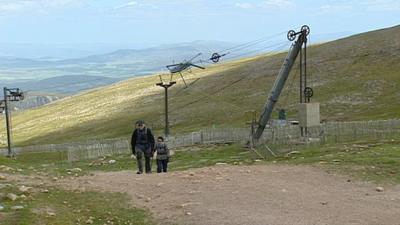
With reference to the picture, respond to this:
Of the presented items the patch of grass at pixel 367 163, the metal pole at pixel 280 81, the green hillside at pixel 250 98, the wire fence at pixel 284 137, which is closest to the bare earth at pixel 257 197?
the patch of grass at pixel 367 163

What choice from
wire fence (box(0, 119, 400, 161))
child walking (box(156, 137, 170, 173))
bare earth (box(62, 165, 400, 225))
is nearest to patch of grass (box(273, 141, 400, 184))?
bare earth (box(62, 165, 400, 225))

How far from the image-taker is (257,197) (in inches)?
699

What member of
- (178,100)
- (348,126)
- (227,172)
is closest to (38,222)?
(227,172)

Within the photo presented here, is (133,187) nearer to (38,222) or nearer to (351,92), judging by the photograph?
(38,222)

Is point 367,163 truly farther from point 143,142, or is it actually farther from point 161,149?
point 143,142

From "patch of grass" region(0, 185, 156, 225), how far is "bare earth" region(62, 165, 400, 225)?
0.59 meters

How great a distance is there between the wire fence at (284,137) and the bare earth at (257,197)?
15763mm

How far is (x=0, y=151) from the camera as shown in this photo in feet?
239

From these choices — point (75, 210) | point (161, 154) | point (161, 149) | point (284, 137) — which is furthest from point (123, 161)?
point (75, 210)

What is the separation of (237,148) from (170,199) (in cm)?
2613

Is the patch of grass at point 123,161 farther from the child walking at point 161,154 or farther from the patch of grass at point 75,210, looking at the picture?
the patch of grass at point 75,210

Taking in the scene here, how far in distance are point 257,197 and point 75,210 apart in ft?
17.1

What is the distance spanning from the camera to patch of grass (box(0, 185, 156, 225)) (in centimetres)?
1576

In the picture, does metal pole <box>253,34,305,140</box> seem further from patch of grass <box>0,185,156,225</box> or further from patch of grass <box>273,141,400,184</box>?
patch of grass <box>0,185,156,225</box>
